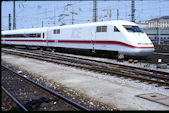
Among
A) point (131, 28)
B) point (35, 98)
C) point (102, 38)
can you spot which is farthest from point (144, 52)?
point (35, 98)

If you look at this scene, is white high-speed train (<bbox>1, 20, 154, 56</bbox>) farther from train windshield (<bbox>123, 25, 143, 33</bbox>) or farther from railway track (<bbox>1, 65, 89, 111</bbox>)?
railway track (<bbox>1, 65, 89, 111</bbox>)

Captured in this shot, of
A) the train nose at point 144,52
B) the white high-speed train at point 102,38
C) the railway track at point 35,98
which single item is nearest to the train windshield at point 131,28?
the white high-speed train at point 102,38

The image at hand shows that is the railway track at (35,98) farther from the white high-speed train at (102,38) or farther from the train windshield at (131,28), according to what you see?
the train windshield at (131,28)

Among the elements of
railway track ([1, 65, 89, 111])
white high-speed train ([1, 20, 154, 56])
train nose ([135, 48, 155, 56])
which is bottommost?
railway track ([1, 65, 89, 111])

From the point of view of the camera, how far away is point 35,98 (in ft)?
22.2

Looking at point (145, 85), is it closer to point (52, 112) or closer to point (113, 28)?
point (52, 112)

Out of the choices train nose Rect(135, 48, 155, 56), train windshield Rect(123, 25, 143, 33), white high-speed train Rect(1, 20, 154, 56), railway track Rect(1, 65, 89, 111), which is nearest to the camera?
railway track Rect(1, 65, 89, 111)

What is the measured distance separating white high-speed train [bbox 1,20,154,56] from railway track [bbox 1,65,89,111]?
8.72m

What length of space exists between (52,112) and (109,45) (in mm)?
11969

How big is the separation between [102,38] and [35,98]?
1154 centimetres

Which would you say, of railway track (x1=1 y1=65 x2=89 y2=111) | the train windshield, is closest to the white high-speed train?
the train windshield

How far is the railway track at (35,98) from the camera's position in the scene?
578cm

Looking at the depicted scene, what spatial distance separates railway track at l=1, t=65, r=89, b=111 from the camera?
578cm

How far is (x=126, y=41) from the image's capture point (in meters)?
15.2
